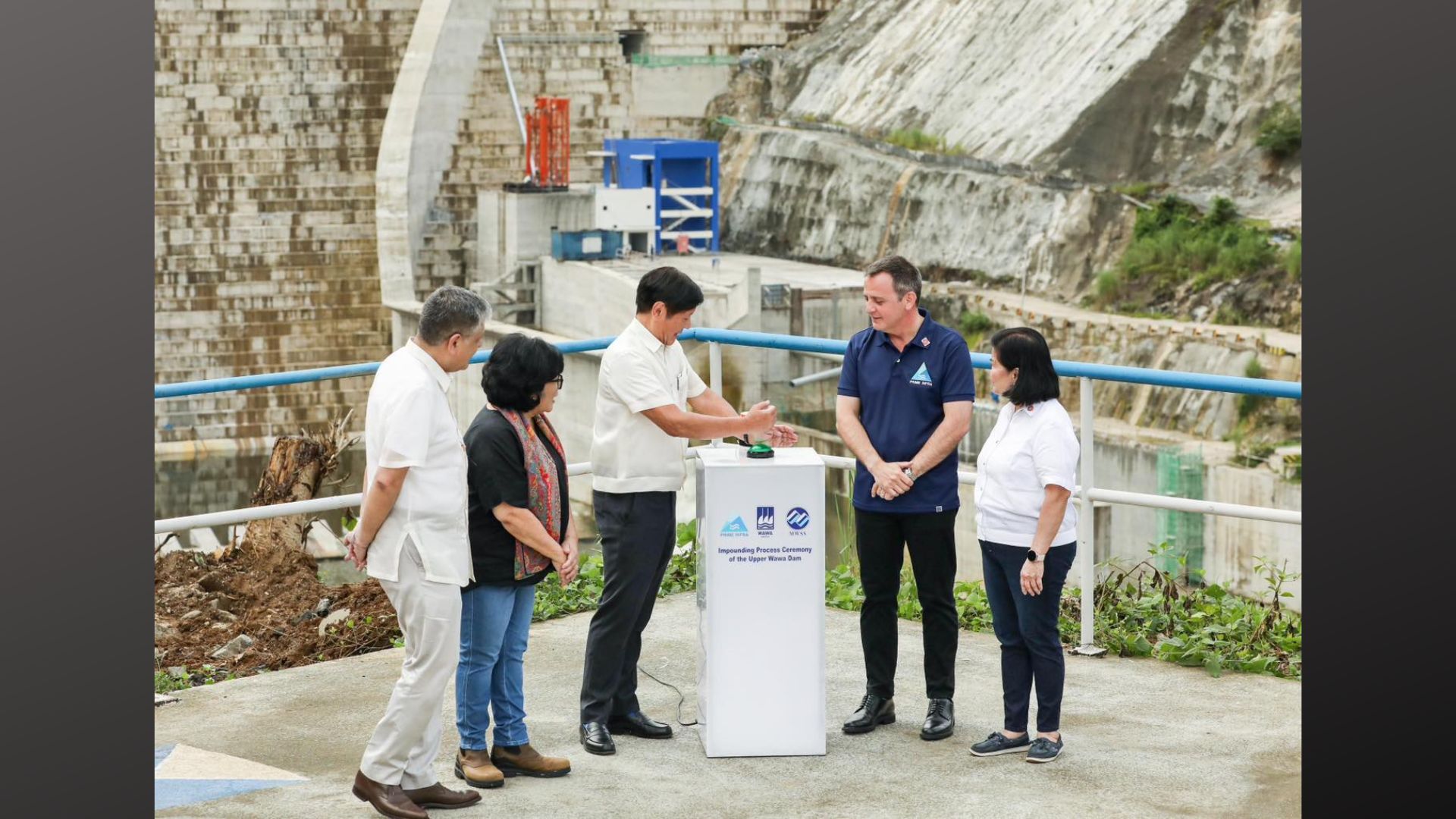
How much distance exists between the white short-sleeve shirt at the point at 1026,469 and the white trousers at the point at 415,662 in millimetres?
1738

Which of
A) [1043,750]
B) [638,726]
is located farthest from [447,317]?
[1043,750]

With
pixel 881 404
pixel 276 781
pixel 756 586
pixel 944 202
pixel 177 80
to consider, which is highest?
pixel 177 80

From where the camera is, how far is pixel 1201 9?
25.3 m

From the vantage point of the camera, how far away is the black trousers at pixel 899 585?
5766 millimetres

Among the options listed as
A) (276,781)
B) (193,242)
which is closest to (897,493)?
(276,781)

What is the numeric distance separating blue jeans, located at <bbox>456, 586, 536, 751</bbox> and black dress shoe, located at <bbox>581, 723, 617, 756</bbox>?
1.00 ft

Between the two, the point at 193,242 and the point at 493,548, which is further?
the point at 193,242

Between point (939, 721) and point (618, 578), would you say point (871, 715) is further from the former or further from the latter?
point (618, 578)

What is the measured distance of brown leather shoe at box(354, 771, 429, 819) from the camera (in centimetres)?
490

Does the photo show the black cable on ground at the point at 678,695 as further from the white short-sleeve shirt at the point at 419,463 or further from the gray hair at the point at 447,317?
the gray hair at the point at 447,317

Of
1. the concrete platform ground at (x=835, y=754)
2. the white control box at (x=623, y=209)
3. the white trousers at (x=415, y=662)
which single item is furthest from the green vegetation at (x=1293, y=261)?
the white trousers at (x=415, y=662)

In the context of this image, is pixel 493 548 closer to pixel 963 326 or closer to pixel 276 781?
pixel 276 781

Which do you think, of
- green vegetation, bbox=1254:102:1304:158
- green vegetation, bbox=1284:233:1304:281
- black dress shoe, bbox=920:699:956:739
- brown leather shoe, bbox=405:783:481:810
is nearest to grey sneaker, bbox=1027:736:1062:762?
black dress shoe, bbox=920:699:956:739

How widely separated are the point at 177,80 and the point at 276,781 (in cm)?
2848
